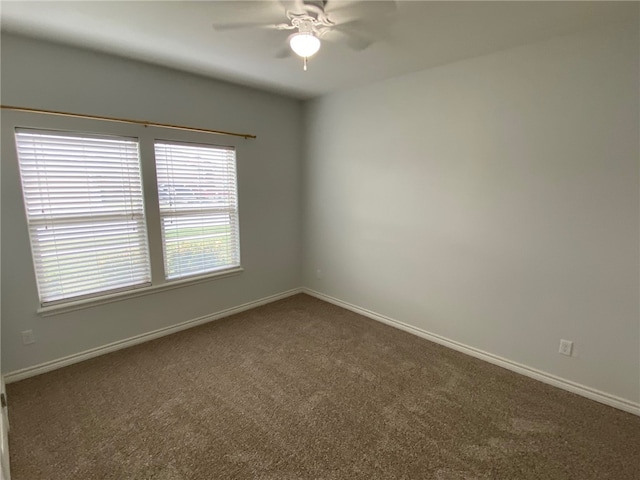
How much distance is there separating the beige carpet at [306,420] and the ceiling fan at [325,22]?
7.69ft

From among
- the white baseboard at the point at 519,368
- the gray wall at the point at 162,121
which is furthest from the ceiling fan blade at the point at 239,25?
the white baseboard at the point at 519,368

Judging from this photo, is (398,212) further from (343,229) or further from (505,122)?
(505,122)

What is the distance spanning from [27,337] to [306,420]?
2.28 m

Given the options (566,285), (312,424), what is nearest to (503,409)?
(566,285)

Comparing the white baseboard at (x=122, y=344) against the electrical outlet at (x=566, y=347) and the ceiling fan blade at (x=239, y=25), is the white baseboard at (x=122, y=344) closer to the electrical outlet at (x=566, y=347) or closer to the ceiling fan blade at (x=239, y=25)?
the ceiling fan blade at (x=239, y=25)

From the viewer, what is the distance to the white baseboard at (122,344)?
2443 millimetres

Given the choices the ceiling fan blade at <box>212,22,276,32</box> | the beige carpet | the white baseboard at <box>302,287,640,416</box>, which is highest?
the ceiling fan blade at <box>212,22,276,32</box>

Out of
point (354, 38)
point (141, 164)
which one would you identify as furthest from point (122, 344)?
point (354, 38)

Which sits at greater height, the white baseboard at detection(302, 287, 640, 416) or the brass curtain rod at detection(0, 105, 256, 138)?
the brass curtain rod at detection(0, 105, 256, 138)

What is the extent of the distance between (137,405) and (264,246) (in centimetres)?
214

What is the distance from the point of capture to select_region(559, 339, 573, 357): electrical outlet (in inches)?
91.4

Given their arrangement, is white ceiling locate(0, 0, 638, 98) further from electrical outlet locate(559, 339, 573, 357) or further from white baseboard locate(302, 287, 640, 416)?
white baseboard locate(302, 287, 640, 416)

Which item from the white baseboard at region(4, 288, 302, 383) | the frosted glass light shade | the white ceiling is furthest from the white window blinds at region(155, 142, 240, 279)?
the frosted glass light shade

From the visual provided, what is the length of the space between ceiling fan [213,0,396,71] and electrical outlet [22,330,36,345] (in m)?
2.66
